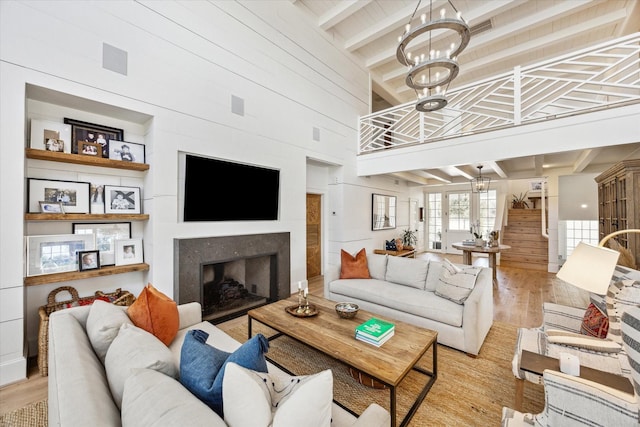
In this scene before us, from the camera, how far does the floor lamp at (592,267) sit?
1345 mm

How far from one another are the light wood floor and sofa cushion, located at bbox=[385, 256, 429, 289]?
4.06 ft

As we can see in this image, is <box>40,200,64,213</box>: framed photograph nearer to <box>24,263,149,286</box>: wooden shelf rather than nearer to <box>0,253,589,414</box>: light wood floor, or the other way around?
<box>24,263,149,286</box>: wooden shelf

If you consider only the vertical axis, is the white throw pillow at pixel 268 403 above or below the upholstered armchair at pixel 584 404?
above

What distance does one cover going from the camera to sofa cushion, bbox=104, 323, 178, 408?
3.66 feet

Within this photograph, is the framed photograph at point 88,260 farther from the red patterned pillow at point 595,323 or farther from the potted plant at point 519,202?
the potted plant at point 519,202

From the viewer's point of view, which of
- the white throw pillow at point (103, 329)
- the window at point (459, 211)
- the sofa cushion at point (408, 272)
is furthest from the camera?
the window at point (459, 211)

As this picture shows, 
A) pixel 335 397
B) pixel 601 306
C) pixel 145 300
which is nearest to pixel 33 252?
pixel 145 300

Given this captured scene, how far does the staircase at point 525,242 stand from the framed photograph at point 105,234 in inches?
336

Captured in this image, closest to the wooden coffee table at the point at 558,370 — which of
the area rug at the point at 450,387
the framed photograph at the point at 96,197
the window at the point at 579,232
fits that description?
the area rug at the point at 450,387

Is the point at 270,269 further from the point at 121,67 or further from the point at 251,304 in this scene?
the point at 121,67

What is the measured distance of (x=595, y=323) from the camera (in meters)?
2.07

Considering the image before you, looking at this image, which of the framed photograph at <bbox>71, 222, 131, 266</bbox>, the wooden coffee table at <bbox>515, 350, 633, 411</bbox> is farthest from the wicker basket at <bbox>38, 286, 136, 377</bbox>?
the wooden coffee table at <bbox>515, 350, 633, 411</bbox>

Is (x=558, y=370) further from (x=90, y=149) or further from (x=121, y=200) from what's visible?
(x=90, y=149)

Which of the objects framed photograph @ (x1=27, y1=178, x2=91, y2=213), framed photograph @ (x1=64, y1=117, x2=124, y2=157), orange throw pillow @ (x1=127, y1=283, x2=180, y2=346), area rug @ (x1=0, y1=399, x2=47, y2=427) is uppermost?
framed photograph @ (x1=64, y1=117, x2=124, y2=157)
